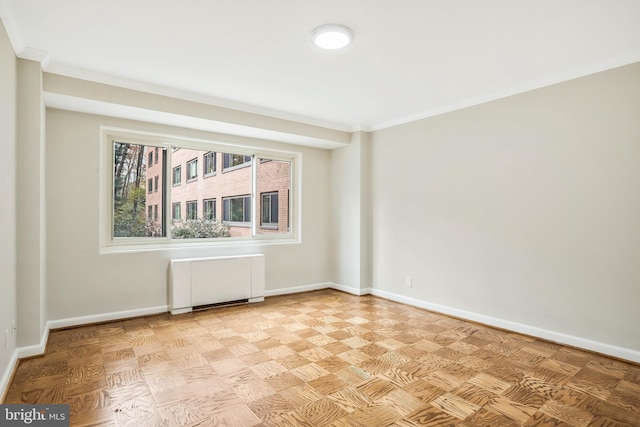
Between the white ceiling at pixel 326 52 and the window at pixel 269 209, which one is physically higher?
the white ceiling at pixel 326 52

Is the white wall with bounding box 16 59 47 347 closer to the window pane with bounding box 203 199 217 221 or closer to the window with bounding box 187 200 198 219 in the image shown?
the window with bounding box 187 200 198 219

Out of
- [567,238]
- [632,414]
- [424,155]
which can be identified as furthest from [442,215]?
[632,414]

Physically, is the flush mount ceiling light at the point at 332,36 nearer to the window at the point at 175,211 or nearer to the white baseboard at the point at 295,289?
the window at the point at 175,211

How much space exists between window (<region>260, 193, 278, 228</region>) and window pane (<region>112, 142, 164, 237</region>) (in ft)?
4.58

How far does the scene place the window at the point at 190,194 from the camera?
389 centimetres

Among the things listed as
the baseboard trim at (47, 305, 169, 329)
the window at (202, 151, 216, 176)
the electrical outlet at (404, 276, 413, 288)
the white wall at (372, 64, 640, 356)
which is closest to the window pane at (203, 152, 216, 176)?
the window at (202, 151, 216, 176)

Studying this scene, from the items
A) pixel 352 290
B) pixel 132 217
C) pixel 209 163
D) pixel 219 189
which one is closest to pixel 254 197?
pixel 219 189

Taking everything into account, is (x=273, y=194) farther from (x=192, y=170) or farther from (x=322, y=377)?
(x=322, y=377)

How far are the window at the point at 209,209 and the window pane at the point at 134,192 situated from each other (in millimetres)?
557

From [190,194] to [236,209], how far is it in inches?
26.2

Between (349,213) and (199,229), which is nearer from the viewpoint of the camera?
(199,229)

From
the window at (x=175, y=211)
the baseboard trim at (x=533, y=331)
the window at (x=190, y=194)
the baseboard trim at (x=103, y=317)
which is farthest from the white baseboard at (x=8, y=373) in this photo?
the baseboard trim at (x=533, y=331)

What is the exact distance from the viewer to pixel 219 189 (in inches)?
185

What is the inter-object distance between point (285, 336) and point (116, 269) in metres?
1.98
